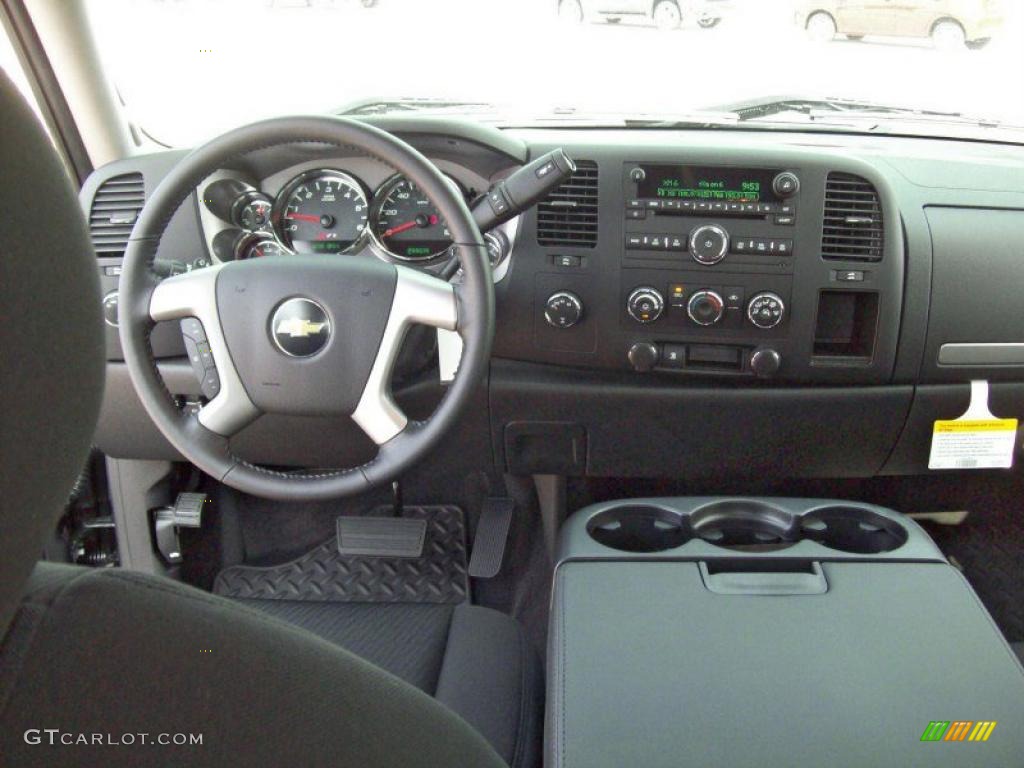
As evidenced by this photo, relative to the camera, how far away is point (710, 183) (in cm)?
156

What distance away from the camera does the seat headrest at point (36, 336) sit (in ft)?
1.30

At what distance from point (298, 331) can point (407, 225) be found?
386 mm

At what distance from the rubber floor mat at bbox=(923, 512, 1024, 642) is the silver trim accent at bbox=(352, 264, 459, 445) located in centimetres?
149

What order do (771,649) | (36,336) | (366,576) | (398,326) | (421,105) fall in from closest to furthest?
(36,336)
(771,649)
(398,326)
(421,105)
(366,576)

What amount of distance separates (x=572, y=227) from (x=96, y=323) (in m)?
1.22

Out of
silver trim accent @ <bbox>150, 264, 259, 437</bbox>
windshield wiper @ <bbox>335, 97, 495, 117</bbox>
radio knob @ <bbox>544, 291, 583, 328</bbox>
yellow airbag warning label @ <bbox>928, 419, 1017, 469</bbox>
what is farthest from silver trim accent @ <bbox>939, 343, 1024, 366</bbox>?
silver trim accent @ <bbox>150, 264, 259, 437</bbox>

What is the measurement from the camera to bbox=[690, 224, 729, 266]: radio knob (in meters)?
1.55

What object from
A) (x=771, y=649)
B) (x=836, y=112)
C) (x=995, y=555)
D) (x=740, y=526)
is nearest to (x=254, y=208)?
(x=740, y=526)

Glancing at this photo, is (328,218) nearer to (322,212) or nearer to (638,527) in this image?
(322,212)

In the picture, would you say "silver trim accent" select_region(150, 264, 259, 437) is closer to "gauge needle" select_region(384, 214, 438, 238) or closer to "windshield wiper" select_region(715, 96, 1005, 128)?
"gauge needle" select_region(384, 214, 438, 238)

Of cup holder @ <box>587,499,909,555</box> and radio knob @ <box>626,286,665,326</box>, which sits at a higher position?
radio knob @ <box>626,286,665,326</box>

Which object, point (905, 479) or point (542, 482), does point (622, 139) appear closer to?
point (542, 482)

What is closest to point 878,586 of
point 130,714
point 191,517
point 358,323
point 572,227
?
point 572,227

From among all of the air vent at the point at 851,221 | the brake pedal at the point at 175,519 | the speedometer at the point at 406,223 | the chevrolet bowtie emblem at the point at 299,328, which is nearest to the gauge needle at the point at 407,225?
the speedometer at the point at 406,223
